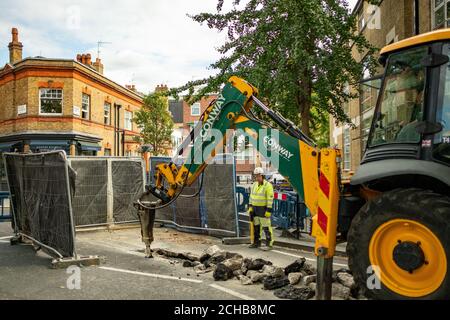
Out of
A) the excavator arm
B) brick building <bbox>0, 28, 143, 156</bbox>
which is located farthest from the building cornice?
the excavator arm

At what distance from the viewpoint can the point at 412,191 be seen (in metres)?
3.91

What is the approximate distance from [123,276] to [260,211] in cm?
358

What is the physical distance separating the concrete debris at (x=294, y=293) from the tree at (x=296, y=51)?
6.16m

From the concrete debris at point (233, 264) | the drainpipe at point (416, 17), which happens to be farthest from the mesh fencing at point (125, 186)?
the drainpipe at point (416, 17)

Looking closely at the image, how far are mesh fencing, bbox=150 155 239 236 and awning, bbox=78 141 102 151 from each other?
1622 cm

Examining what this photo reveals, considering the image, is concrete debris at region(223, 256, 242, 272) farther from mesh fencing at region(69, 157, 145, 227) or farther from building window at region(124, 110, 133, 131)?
building window at region(124, 110, 133, 131)

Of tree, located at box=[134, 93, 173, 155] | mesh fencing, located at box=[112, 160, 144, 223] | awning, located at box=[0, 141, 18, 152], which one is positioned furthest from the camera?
tree, located at box=[134, 93, 173, 155]

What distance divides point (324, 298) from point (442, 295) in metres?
1.32

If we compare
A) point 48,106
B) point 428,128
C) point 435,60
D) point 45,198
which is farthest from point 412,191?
point 48,106

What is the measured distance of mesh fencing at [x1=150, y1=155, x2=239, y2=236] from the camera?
10013 mm

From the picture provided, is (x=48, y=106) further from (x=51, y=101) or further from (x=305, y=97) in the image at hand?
(x=305, y=97)

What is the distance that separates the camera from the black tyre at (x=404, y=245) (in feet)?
12.1

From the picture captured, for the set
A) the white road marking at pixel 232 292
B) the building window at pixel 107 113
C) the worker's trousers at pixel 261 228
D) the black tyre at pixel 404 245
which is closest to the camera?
the black tyre at pixel 404 245

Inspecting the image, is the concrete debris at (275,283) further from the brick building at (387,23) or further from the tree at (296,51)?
the tree at (296,51)
